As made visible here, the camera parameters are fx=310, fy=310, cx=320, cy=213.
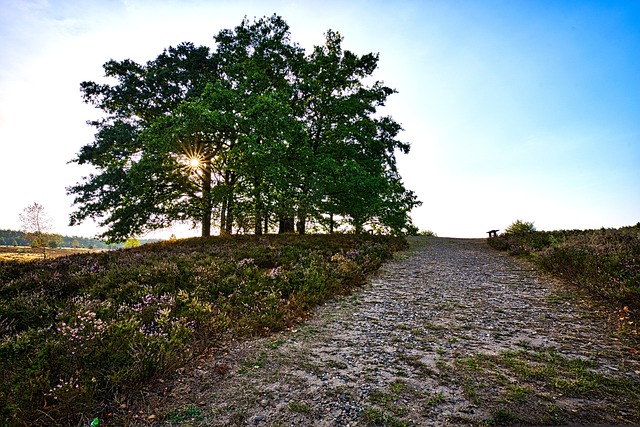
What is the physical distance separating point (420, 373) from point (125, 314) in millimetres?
5505

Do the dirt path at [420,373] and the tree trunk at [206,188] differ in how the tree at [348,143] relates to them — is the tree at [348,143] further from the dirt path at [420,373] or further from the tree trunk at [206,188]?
the dirt path at [420,373]

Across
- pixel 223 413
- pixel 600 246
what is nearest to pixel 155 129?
pixel 223 413

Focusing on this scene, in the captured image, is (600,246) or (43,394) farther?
(600,246)

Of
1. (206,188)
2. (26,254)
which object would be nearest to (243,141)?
(206,188)

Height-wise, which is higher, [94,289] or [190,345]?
[94,289]

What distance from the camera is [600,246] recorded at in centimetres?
1079

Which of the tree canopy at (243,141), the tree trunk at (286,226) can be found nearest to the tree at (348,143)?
the tree canopy at (243,141)

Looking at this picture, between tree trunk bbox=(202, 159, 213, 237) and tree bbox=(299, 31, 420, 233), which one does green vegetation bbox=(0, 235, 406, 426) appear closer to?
tree bbox=(299, 31, 420, 233)

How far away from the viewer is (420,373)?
471cm

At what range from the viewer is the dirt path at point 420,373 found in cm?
374

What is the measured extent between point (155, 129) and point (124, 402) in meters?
17.8

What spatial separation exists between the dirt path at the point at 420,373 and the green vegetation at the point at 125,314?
0.54 meters

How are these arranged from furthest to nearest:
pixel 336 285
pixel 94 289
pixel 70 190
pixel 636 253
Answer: pixel 70 190, pixel 336 285, pixel 636 253, pixel 94 289

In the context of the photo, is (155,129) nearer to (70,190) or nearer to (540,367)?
(70,190)
